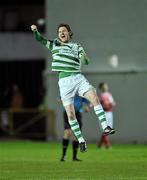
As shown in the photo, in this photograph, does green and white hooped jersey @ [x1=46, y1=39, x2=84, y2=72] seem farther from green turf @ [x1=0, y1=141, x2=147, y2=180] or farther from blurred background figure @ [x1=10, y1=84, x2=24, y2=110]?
blurred background figure @ [x1=10, y1=84, x2=24, y2=110]

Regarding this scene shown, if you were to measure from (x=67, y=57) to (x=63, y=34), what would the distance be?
0.43 metres

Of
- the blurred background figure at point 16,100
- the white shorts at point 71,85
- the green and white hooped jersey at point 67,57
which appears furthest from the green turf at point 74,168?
the blurred background figure at point 16,100

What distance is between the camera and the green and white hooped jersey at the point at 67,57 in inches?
619

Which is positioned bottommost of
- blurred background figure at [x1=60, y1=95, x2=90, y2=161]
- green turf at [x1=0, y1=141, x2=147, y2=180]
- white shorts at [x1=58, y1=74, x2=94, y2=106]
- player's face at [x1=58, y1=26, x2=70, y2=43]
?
green turf at [x1=0, y1=141, x2=147, y2=180]

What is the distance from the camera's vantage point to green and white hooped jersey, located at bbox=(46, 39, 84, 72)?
51.6ft

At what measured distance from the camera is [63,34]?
15.8 m

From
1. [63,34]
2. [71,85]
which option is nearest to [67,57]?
[63,34]

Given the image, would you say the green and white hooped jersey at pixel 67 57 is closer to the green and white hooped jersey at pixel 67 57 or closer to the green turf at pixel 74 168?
the green and white hooped jersey at pixel 67 57

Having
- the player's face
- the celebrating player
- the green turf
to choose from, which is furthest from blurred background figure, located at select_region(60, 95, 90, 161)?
the player's face

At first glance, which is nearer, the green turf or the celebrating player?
the green turf

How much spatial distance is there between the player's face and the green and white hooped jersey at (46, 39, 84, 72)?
0.32ft

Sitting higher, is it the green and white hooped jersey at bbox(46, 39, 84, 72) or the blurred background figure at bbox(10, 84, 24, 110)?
the green and white hooped jersey at bbox(46, 39, 84, 72)

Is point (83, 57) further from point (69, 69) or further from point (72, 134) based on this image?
point (72, 134)

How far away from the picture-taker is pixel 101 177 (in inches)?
565
